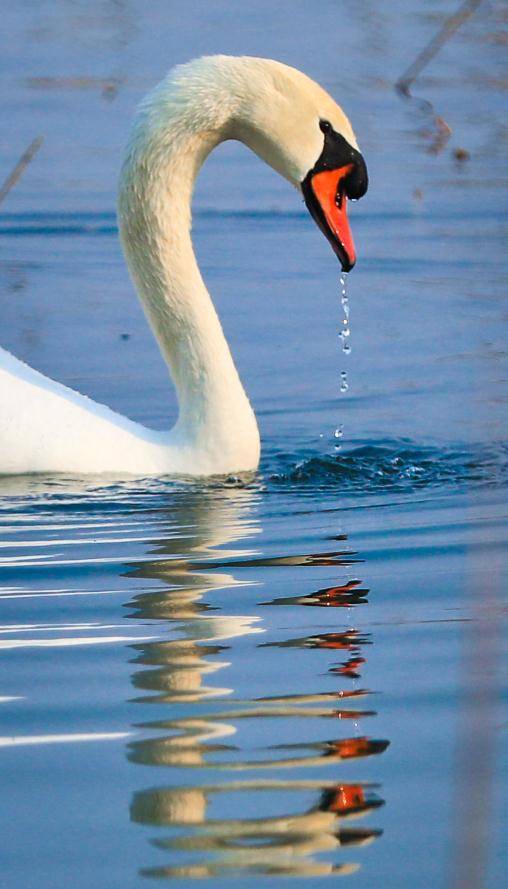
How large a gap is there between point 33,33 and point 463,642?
11670mm

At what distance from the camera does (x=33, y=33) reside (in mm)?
15750

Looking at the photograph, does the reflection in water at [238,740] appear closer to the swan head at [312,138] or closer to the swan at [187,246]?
the swan at [187,246]

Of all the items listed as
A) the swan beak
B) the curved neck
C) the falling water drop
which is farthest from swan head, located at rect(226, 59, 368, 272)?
the falling water drop

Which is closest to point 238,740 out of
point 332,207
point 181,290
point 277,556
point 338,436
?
point 277,556

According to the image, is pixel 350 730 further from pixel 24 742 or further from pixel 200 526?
pixel 200 526

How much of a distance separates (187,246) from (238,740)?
10.9ft

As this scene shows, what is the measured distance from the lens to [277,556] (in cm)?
591

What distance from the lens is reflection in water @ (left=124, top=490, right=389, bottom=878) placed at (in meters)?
3.71

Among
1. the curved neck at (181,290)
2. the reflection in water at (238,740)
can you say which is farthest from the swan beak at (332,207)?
the reflection in water at (238,740)

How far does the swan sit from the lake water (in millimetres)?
141

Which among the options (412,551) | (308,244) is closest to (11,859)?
(412,551)

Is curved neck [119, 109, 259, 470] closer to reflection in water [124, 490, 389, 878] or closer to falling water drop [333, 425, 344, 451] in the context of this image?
falling water drop [333, 425, 344, 451]

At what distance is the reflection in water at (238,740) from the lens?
3711 mm

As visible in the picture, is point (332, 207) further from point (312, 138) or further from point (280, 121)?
point (280, 121)
